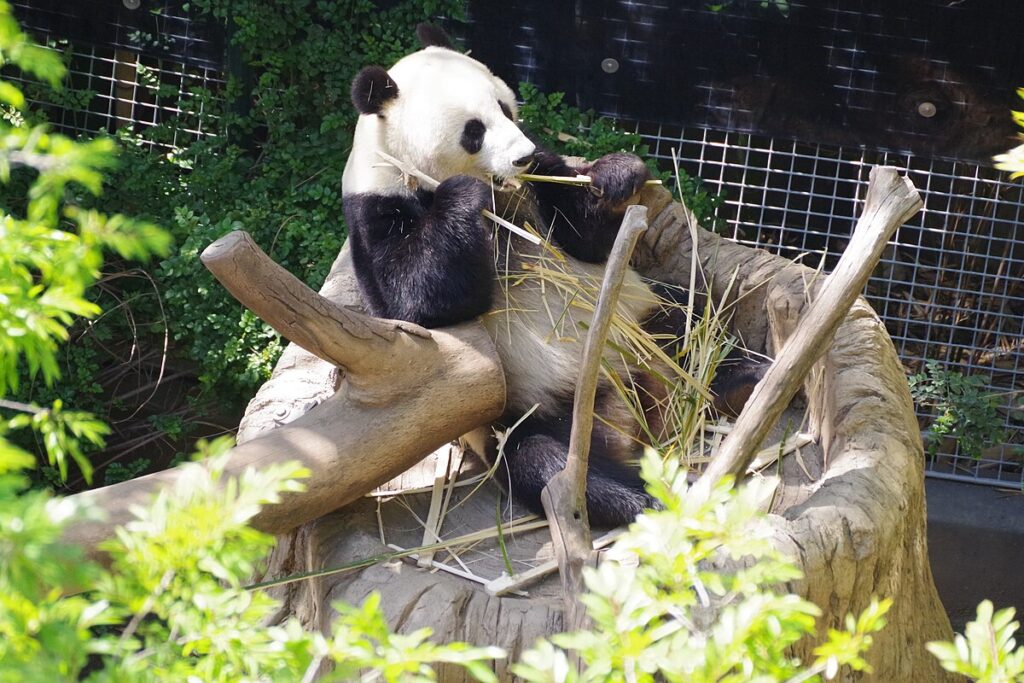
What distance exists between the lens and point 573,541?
1.99 m

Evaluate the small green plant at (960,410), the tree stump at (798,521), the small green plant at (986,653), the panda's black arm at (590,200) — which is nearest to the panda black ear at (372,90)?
the panda's black arm at (590,200)

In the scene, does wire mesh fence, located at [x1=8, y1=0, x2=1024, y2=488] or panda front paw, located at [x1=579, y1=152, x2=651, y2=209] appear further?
wire mesh fence, located at [x1=8, y1=0, x2=1024, y2=488]

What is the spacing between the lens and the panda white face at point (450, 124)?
2.84 meters

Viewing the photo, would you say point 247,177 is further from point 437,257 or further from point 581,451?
point 581,451

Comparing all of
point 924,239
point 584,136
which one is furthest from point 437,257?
point 924,239

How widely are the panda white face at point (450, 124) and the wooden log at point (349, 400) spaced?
55 cm

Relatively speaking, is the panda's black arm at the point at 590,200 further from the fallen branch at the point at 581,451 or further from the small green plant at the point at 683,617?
the small green plant at the point at 683,617

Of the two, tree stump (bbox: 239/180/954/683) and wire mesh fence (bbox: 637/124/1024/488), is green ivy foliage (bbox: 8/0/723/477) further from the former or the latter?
tree stump (bbox: 239/180/954/683)

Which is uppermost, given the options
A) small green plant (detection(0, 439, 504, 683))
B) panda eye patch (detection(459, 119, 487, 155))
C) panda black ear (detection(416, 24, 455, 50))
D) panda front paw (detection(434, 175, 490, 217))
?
panda black ear (detection(416, 24, 455, 50))

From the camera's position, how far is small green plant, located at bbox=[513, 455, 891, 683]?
3.28ft

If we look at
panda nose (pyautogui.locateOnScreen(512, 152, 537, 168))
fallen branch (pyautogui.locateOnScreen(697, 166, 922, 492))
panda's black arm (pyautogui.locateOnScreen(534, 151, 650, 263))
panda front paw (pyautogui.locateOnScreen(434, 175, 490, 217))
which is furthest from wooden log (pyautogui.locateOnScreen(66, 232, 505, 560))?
fallen branch (pyautogui.locateOnScreen(697, 166, 922, 492))

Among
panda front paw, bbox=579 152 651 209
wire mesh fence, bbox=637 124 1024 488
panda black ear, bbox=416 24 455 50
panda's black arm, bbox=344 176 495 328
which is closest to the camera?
panda's black arm, bbox=344 176 495 328

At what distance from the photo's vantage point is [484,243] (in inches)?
106

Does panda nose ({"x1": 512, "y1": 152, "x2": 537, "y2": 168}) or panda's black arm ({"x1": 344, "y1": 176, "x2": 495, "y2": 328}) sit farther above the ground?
panda nose ({"x1": 512, "y1": 152, "x2": 537, "y2": 168})
